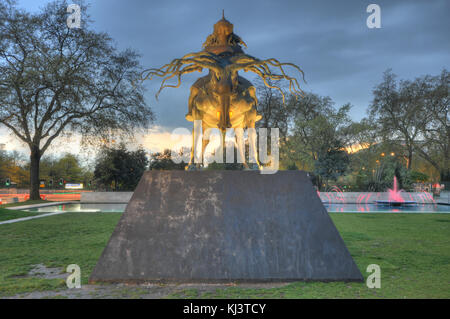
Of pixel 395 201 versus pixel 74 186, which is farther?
pixel 74 186

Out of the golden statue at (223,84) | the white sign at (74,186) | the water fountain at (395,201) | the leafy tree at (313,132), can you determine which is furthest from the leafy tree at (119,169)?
the white sign at (74,186)

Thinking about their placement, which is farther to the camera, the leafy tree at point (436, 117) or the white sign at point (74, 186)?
the white sign at point (74, 186)

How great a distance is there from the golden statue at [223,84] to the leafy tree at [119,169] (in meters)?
21.1

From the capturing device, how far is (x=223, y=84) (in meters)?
6.32

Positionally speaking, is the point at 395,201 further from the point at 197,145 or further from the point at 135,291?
the point at 135,291

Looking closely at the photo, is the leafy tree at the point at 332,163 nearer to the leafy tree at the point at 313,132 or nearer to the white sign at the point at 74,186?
the leafy tree at the point at 313,132

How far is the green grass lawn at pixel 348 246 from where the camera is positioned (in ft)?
14.0

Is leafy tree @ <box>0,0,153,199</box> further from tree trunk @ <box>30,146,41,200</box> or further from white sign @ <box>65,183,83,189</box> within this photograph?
white sign @ <box>65,183,83,189</box>

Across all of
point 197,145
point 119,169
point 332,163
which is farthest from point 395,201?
point 119,169

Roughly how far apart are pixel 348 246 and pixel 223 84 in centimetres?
488

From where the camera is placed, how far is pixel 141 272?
184 inches

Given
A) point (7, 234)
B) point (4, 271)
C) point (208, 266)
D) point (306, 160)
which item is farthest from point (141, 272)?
point (306, 160)
